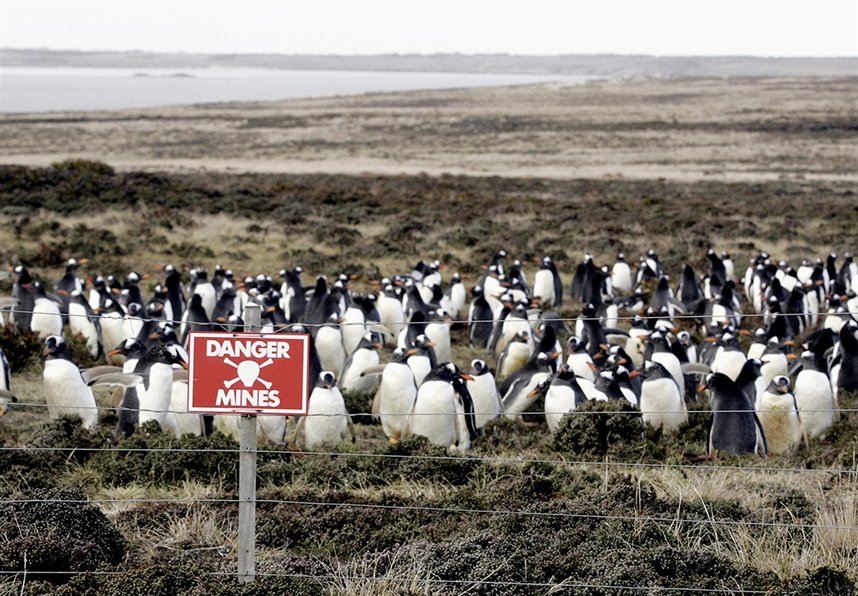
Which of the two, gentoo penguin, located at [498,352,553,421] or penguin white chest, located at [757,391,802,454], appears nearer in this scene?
penguin white chest, located at [757,391,802,454]

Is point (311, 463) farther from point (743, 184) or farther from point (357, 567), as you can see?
point (743, 184)

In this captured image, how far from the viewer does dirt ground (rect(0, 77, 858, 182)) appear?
159 ft

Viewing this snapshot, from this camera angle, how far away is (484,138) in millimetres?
65000

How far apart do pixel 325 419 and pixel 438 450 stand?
5.68 feet

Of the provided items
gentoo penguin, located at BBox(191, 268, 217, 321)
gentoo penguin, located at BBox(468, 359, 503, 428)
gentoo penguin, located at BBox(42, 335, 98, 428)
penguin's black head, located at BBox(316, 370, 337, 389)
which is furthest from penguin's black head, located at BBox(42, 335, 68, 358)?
gentoo penguin, located at BBox(191, 268, 217, 321)

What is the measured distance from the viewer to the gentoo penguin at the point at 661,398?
1013 centimetres

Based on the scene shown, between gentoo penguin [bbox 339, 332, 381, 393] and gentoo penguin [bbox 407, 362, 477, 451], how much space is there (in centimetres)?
195

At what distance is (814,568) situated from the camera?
546cm

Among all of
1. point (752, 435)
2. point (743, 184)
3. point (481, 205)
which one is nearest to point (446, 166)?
point (743, 184)

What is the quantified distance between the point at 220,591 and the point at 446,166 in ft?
149

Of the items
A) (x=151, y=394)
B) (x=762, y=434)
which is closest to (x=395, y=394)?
(x=151, y=394)

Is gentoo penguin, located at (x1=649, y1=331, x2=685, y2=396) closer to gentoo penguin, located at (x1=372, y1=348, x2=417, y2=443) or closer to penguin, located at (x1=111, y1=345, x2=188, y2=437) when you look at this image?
gentoo penguin, located at (x1=372, y1=348, x2=417, y2=443)

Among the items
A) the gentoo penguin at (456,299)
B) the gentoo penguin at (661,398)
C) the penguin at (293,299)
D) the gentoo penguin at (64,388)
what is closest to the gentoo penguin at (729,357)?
the gentoo penguin at (661,398)

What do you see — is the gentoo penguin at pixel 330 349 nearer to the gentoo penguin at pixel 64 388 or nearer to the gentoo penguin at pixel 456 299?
the gentoo penguin at pixel 64 388
